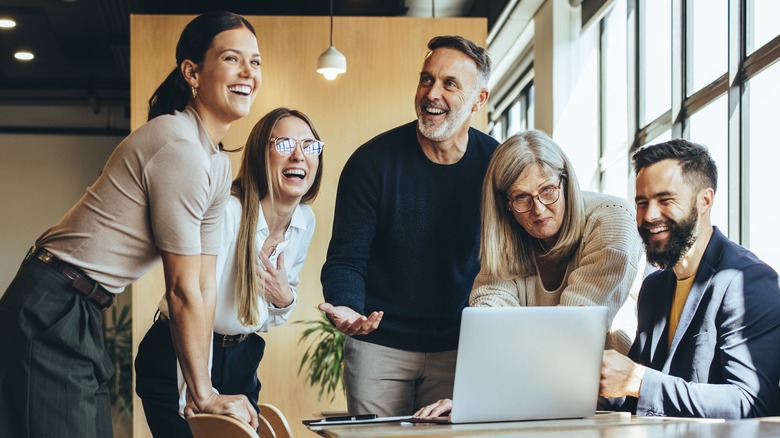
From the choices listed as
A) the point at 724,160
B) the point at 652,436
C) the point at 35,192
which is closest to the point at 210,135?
the point at 652,436

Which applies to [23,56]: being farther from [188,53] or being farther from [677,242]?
[677,242]

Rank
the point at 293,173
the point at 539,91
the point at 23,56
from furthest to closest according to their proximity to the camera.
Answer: the point at 23,56, the point at 539,91, the point at 293,173

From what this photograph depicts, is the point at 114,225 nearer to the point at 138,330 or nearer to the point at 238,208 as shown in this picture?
the point at 238,208

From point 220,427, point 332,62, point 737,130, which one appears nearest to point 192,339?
point 220,427

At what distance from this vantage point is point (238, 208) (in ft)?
9.69

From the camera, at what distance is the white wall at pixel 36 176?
11961 mm

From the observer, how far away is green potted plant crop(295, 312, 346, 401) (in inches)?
247

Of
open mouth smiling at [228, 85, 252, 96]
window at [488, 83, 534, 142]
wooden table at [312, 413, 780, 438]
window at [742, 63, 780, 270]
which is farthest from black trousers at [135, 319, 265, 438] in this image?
window at [488, 83, 534, 142]

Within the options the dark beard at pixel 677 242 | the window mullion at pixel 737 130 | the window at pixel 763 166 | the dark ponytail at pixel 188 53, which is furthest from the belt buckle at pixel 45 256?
the window mullion at pixel 737 130

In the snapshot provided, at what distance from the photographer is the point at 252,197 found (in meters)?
3.00

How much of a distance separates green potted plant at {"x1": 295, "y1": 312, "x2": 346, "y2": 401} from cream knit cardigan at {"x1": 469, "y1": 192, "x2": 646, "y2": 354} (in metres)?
3.59

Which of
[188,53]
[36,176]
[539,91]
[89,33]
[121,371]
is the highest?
[89,33]

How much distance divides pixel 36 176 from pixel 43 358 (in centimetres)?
1082

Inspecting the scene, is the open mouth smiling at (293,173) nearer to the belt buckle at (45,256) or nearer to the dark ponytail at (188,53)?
the dark ponytail at (188,53)
